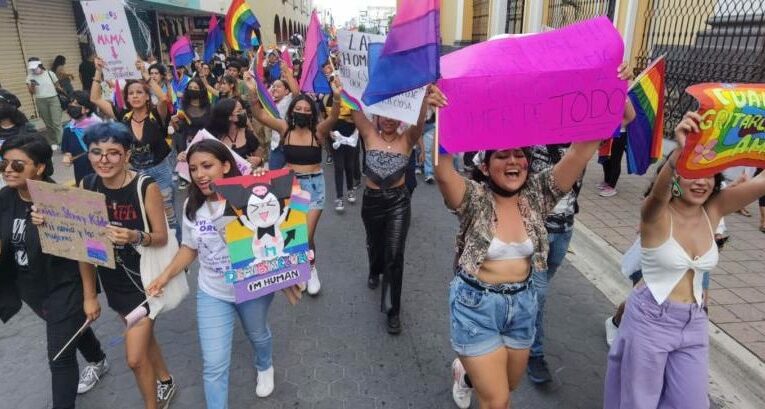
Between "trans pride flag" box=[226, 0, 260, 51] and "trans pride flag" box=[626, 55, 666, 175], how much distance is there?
6726 mm

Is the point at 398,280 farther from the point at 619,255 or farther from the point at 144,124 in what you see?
the point at 144,124

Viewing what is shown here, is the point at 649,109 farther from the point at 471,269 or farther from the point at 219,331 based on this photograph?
the point at 219,331

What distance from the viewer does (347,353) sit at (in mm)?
3941

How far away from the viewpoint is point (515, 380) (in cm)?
279

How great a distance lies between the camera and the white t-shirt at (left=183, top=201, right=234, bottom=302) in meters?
2.96

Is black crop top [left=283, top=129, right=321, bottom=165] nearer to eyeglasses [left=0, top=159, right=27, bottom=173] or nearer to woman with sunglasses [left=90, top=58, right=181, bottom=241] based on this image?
woman with sunglasses [left=90, top=58, right=181, bottom=241]

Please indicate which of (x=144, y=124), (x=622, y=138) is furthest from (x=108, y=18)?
(x=622, y=138)

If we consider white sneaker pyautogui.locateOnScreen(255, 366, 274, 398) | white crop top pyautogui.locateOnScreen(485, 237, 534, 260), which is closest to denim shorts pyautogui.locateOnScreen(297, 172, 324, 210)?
white sneaker pyautogui.locateOnScreen(255, 366, 274, 398)

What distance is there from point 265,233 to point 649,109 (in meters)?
2.34

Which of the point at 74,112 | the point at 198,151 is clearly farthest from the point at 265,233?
the point at 74,112

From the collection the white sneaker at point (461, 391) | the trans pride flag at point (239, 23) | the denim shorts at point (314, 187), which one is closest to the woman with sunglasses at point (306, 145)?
the denim shorts at point (314, 187)

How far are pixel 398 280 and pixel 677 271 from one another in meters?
2.15

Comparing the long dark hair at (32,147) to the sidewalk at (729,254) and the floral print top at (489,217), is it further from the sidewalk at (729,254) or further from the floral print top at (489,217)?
the sidewalk at (729,254)

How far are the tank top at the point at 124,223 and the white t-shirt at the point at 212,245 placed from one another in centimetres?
30
